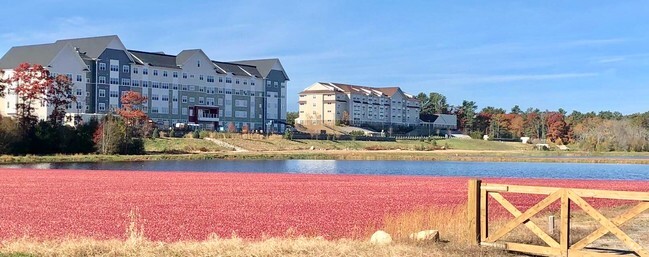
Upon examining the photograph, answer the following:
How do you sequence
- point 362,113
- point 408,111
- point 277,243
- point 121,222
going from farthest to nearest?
point 408,111, point 362,113, point 121,222, point 277,243

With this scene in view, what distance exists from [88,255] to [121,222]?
6.62 metres

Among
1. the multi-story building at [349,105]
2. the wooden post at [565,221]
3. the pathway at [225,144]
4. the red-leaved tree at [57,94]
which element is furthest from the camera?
the multi-story building at [349,105]

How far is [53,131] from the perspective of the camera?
78.2 m

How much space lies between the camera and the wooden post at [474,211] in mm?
14086

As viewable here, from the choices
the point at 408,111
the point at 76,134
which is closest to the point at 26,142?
the point at 76,134

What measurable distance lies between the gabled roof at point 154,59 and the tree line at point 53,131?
85.8 feet

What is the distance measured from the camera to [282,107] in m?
141

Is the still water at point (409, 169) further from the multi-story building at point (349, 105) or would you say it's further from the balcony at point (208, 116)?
the multi-story building at point (349, 105)

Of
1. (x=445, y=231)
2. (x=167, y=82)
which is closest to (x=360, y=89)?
(x=167, y=82)

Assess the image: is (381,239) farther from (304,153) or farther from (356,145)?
(356,145)

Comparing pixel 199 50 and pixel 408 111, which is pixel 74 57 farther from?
pixel 408 111

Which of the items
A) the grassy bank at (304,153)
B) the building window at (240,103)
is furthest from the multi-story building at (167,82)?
the grassy bank at (304,153)

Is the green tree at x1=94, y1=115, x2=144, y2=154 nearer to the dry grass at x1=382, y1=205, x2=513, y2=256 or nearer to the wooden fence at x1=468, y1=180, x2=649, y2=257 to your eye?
the dry grass at x1=382, y1=205, x2=513, y2=256

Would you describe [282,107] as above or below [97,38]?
below
